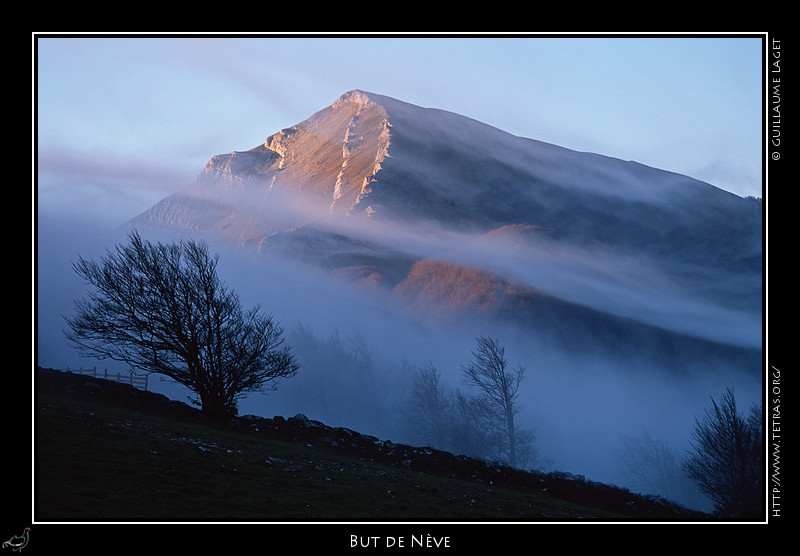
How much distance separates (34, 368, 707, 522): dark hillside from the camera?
11.7 meters

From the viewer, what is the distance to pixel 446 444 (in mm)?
51000

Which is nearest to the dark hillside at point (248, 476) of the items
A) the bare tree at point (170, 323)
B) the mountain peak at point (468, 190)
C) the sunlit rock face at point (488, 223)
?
the bare tree at point (170, 323)

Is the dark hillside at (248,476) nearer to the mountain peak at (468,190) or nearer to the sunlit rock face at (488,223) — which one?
the sunlit rock face at (488,223)

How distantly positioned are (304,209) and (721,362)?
8070 cm

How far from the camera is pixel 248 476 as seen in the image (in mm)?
14180

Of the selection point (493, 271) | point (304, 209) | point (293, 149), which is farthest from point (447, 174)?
point (293, 149)

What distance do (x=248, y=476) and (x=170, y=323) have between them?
11.0m

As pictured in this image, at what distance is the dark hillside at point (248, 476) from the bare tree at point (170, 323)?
1212 mm

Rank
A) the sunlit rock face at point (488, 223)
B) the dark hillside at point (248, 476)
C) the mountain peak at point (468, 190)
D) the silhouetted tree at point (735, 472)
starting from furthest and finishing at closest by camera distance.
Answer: the mountain peak at point (468, 190) → the sunlit rock face at point (488, 223) → the silhouetted tree at point (735, 472) → the dark hillside at point (248, 476)

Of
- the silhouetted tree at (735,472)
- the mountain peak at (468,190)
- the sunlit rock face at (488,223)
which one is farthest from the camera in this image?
the mountain peak at (468,190)

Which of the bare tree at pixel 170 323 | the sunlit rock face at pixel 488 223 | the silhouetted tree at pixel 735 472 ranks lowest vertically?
the silhouetted tree at pixel 735 472

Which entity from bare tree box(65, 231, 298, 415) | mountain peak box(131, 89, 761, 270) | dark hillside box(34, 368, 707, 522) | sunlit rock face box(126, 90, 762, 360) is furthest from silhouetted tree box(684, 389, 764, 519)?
mountain peak box(131, 89, 761, 270)

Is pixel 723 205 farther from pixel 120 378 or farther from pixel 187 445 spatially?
pixel 187 445

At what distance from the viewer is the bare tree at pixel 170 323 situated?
23375 millimetres
